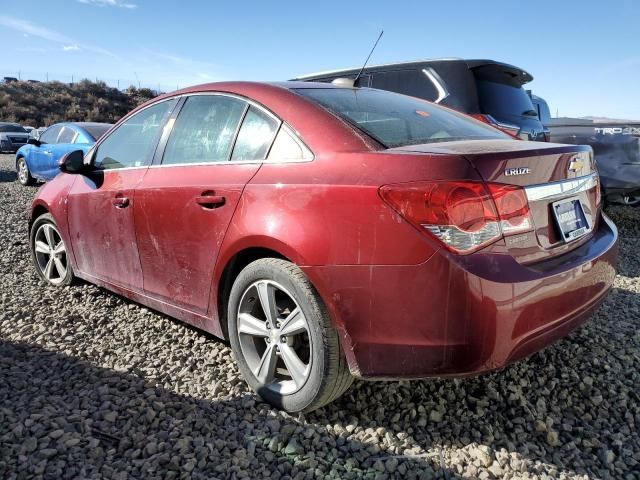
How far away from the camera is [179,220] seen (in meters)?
2.77

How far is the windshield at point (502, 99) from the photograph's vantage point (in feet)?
16.7

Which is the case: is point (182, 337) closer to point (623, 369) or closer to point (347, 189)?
point (347, 189)

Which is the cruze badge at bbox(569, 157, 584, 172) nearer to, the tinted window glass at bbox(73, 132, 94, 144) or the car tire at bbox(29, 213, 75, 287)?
the car tire at bbox(29, 213, 75, 287)

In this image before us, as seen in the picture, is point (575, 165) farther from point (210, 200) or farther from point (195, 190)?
point (195, 190)


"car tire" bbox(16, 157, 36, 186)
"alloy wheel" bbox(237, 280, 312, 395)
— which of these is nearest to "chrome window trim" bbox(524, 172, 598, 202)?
"alloy wheel" bbox(237, 280, 312, 395)

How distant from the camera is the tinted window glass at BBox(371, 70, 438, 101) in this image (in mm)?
5302

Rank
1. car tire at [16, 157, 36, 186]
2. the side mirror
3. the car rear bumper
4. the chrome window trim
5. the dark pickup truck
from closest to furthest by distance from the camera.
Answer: the car rear bumper
the chrome window trim
the side mirror
the dark pickup truck
car tire at [16, 157, 36, 186]

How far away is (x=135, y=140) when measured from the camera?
11.2ft

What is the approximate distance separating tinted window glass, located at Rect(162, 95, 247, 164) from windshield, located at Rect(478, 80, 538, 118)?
3.08 m

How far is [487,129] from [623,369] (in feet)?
4.90

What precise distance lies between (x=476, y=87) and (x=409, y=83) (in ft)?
2.45

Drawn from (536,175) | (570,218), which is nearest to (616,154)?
(570,218)

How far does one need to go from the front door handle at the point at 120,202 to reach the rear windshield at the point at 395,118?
4.32 ft

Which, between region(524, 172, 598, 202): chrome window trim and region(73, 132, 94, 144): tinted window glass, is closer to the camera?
region(524, 172, 598, 202): chrome window trim
